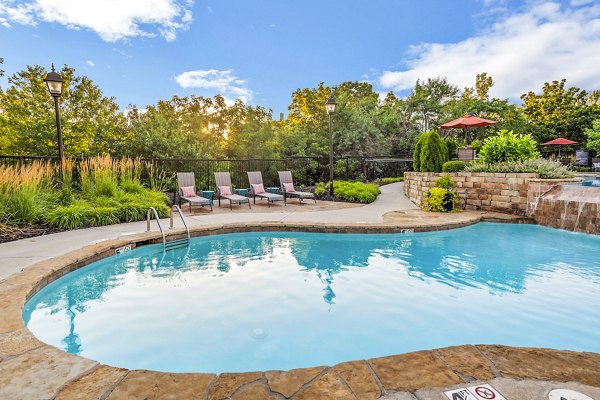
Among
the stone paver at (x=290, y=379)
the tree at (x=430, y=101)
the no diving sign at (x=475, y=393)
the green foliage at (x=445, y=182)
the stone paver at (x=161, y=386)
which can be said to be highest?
the tree at (x=430, y=101)

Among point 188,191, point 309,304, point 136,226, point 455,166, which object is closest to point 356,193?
point 455,166

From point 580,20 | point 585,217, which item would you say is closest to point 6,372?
point 585,217

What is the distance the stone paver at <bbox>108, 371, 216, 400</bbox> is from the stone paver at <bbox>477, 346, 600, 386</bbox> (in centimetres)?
156

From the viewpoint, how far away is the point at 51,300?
10.5ft

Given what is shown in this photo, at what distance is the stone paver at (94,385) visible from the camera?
4.97ft

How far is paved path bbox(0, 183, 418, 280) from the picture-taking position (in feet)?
12.9

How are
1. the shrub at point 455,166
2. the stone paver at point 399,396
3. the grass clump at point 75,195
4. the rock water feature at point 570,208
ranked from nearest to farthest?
the stone paver at point 399,396 → the grass clump at point 75,195 → the rock water feature at point 570,208 → the shrub at point 455,166

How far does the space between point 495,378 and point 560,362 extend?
0.47 metres

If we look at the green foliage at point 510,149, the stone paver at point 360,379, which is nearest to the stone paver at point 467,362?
the stone paver at point 360,379

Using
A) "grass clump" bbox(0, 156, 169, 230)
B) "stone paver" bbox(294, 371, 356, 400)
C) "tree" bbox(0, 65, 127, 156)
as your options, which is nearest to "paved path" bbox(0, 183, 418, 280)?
"grass clump" bbox(0, 156, 169, 230)

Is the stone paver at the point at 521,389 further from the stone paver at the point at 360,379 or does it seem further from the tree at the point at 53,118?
the tree at the point at 53,118

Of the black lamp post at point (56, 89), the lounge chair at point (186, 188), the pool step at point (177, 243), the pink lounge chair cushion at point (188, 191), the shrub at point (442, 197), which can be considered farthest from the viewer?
the pink lounge chair cushion at point (188, 191)

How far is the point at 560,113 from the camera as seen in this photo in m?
21.9

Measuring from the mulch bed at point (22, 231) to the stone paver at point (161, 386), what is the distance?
15.3ft
